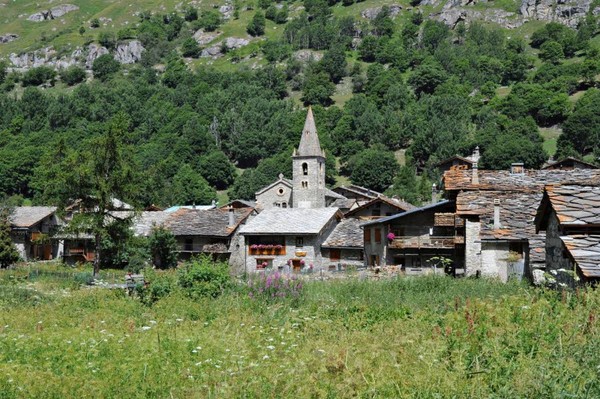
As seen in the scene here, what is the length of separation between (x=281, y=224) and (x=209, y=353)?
42.8 m

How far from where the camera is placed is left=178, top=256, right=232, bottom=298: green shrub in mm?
16875

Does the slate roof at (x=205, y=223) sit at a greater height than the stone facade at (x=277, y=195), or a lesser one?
lesser

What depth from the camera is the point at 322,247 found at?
5100 centimetres

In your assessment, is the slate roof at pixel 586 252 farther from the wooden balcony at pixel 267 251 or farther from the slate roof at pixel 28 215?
the slate roof at pixel 28 215

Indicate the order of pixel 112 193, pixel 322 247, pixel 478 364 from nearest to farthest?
pixel 478 364, pixel 112 193, pixel 322 247

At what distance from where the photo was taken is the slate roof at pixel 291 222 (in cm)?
5088

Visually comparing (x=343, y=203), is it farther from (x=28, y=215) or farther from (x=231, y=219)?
(x=28, y=215)

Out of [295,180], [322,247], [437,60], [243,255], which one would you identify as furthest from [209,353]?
[437,60]

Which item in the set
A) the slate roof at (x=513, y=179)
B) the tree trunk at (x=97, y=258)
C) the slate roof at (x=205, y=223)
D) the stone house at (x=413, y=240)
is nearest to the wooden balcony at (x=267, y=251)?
the slate roof at (x=205, y=223)

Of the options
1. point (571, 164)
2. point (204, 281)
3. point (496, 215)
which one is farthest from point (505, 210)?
point (571, 164)

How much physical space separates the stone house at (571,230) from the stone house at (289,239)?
33.6 metres

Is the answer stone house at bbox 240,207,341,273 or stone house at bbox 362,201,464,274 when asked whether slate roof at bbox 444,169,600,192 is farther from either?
stone house at bbox 240,207,341,273

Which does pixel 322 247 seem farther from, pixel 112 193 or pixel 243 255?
pixel 112 193

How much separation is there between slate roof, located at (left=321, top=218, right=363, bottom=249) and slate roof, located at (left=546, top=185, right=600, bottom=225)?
106ft
